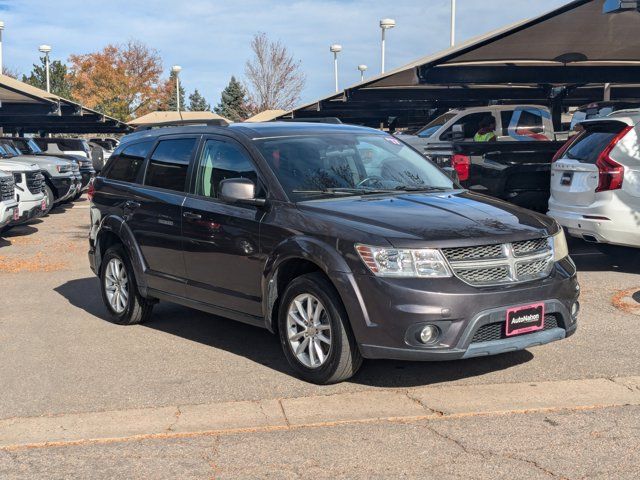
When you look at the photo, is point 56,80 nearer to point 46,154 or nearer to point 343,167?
point 46,154

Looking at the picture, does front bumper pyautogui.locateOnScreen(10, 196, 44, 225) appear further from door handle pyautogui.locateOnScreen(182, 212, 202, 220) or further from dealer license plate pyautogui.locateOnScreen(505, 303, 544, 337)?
dealer license plate pyautogui.locateOnScreen(505, 303, 544, 337)

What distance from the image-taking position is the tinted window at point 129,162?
786 cm

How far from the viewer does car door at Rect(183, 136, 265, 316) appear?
20.2 ft

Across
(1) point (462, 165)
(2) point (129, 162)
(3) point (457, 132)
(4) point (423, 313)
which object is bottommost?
(4) point (423, 313)

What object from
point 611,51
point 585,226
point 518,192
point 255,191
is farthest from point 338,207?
point 611,51

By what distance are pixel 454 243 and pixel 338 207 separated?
0.93 m

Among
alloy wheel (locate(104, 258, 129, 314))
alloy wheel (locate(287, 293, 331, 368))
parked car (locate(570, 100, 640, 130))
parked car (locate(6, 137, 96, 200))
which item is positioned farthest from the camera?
parked car (locate(6, 137, 96, 200))

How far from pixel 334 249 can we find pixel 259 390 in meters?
1.11

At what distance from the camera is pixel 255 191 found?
6230mm

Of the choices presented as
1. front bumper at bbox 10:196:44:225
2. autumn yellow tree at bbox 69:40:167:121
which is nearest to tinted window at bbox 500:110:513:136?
front bumper at bbox 10:196:44:225

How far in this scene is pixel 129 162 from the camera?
805 cm

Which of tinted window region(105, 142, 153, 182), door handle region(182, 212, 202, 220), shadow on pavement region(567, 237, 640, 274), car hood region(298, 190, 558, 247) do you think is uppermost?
tinted window region(105, 142, 153, 182)

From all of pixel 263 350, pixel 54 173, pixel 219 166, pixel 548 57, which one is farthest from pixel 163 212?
pixel 54 173

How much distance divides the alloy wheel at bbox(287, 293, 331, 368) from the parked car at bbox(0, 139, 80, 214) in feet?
48.4
